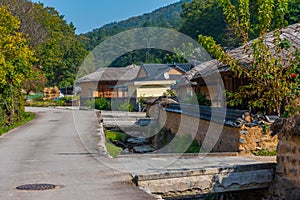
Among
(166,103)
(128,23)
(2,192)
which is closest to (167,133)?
(166,103)

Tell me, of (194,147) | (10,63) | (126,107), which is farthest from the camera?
(126,107)

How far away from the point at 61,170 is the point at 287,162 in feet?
17.1

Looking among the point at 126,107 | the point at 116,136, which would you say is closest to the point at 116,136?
the point at 116,136

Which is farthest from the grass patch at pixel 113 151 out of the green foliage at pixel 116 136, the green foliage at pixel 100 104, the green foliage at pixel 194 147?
the green foliage at pixel 100 104

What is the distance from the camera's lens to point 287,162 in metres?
9.18

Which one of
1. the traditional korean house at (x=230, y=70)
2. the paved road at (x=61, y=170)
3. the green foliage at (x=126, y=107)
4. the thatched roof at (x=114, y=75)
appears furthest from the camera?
the thatched roof at (x=114, y=75)

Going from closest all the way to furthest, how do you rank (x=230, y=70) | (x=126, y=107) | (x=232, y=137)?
1. (x=232, y=137)
2. (x=230, y=70)
3. (x=126, y=107)

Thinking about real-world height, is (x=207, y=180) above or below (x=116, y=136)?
above

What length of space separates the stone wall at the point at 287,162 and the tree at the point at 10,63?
1530cm

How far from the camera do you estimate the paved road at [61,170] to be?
25.7 feet

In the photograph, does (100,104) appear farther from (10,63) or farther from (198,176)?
(198,176)

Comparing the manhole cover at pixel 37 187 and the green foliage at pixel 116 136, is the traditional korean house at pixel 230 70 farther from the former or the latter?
the manhole cover at pixel 37 187

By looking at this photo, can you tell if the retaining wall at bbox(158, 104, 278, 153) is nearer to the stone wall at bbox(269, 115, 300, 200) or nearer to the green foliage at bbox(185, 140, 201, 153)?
the green foliage at bbox(185, 140, 201, 153)

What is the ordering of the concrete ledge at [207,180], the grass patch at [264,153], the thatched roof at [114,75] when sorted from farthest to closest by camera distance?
1. the thatched roof at [114,75]
2. the grass patch at [264,153]
3. the concrete ledge at [207,180]
